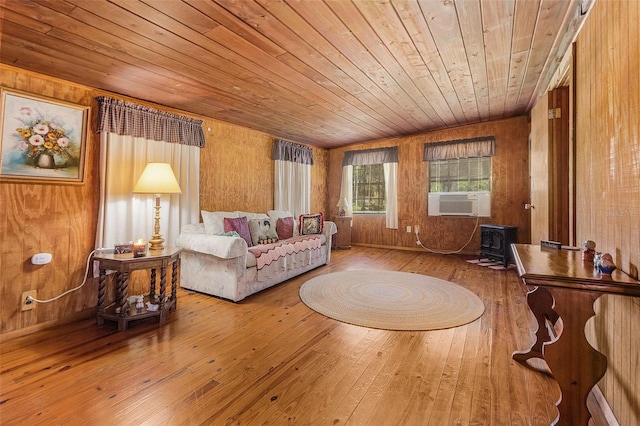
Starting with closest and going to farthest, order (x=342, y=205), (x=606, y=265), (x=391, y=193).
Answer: (x=606, y=265), (x=391, y=193), (x=342, y=205)

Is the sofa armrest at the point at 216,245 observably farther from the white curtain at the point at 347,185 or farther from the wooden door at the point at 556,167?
the white curtain at the point at 347,185

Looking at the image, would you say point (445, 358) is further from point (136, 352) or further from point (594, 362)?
point (136, 352)

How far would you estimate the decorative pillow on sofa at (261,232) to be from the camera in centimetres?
350

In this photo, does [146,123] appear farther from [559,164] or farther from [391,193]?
[391,193]

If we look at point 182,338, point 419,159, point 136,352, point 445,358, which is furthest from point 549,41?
point 136,352

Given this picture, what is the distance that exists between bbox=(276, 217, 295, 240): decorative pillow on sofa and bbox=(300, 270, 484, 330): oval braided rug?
765 mm

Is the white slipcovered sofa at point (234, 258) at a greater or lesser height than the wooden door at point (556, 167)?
lesser

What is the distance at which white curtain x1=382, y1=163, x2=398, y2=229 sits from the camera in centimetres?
546

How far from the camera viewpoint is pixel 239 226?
331 centimetres

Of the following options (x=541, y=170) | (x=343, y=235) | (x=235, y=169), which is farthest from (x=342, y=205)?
(x=541, y=170)

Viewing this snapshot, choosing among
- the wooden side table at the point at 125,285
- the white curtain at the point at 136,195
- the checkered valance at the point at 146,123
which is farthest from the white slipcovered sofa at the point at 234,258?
the checkered valance at the point at 146,123

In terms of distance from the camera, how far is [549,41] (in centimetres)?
213

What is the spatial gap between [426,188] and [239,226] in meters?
3.53

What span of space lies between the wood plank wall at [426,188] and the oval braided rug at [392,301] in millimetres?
1765
